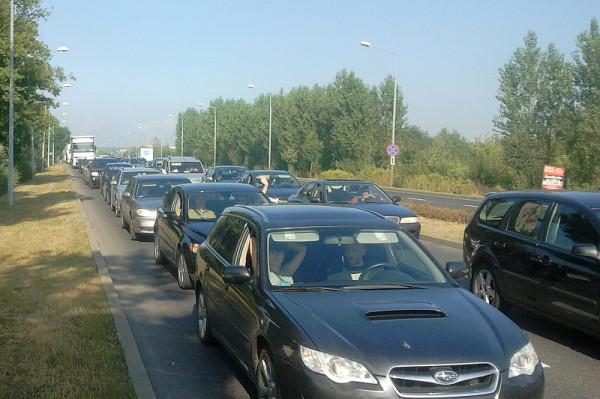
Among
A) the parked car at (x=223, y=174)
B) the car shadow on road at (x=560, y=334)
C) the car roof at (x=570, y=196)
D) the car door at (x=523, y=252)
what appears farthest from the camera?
the parked car at (x=223, y=174)

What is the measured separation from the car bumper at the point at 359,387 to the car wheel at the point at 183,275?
6126 millimetres

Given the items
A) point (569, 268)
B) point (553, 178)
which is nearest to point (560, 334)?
point (569, 268)

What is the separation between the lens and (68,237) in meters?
16.2

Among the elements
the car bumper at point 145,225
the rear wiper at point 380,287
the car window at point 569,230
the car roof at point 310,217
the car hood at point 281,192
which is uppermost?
the car roof at point 310,217

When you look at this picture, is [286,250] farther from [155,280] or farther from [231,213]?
[155,280]

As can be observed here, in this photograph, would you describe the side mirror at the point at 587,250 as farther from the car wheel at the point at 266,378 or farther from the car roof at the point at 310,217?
the car wheel at the point at 266,378

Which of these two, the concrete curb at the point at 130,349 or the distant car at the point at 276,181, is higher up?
the distant car at the point at 276,181

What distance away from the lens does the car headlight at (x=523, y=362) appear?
4.31m

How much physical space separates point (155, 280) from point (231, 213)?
491 cm

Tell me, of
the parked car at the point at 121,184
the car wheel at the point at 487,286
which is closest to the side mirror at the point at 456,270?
the car wheel at the point at 487,286

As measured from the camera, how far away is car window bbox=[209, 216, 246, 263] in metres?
6.52

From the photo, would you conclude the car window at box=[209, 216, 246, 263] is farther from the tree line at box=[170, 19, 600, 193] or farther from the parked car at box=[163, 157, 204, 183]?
the tree line at box=[170, 19, 600, 193]

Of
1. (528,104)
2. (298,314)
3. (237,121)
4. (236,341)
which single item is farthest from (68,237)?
(237,121)

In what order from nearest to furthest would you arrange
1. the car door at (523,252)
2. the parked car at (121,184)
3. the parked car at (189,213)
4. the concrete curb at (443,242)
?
the car door at (523,252) < the parked car at (189,213) < the concrete curb at (443,242) < the parked car at (121,184)
